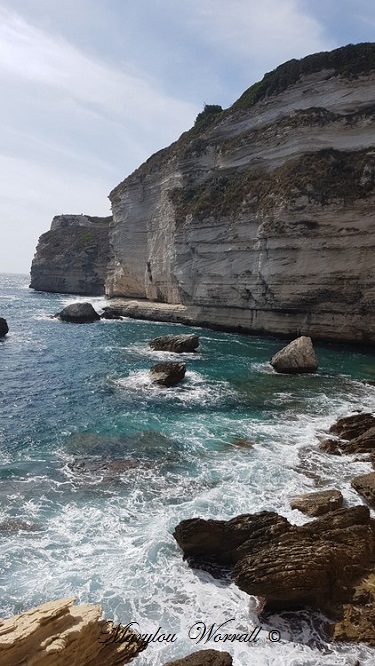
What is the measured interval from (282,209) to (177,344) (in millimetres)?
14334

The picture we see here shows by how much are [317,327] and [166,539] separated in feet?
89.4

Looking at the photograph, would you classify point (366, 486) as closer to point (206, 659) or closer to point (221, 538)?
point (221, 538)

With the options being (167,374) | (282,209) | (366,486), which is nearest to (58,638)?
(366,486)

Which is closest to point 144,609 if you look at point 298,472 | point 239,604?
point 239,604

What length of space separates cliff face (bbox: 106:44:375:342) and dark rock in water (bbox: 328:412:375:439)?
16809mm

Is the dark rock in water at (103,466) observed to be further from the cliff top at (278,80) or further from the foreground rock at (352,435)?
the cliff top at (278,80)

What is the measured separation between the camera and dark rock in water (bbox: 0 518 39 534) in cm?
984

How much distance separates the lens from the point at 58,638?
18.3ft

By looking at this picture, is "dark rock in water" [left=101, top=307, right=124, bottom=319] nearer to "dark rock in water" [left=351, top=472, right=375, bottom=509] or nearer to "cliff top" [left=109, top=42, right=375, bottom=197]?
"cliff top" [left=109, top=42, right=375, bottom=197]

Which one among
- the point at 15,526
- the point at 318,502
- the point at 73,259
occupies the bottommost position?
the point at 15,526

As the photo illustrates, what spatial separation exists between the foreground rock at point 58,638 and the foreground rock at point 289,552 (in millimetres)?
2869

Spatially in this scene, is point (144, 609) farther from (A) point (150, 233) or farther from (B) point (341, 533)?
(A) point (150, 233)

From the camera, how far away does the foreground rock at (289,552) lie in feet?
25.8

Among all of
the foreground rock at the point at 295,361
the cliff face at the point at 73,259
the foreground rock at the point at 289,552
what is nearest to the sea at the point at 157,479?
the foreground rock at the point at 289,552
